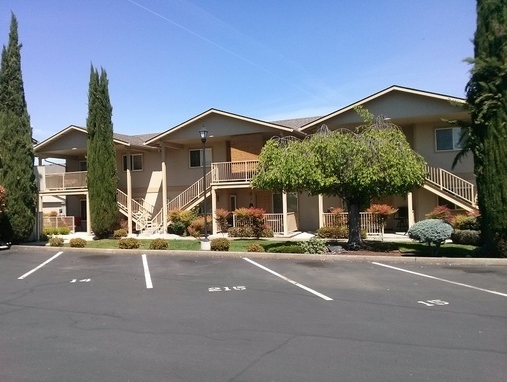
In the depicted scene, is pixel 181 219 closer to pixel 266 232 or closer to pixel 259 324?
pixel 266 232

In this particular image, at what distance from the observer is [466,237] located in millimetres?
17188

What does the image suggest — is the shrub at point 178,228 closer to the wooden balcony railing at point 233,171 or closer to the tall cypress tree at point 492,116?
the wooden balcony railing at point 233,171

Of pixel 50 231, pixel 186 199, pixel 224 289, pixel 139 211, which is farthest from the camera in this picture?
pixel 139 211

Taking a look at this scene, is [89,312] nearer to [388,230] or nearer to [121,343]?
[121,343]

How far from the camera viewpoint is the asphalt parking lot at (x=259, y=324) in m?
5.00

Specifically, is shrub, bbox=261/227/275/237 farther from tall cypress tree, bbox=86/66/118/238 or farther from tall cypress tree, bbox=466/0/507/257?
tall cypress tree, bbox=466/0/507/257

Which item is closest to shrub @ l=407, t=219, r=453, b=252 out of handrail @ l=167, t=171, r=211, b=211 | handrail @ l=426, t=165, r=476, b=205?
handrail @ l=426, t=165, r=476, b=205

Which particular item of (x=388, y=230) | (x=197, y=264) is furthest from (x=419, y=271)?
(x=388, y=230)

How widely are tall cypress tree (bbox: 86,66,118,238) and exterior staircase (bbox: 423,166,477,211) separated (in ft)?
50.3

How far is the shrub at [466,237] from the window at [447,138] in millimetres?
5974

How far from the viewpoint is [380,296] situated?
344 inches

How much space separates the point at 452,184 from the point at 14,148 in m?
19.4

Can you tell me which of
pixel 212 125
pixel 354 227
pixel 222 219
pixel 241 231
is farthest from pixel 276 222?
pixel 354 227

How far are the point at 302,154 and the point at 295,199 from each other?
10332mm
